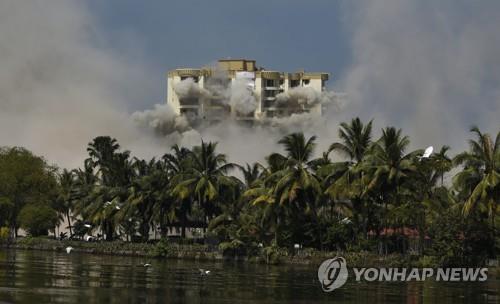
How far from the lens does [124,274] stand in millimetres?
53812

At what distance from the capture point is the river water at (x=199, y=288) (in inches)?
1462

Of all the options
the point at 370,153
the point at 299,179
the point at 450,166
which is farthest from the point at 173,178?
the point at 450,166

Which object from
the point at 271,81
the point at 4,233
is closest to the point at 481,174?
the point at 4,233

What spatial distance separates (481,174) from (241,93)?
88.5 meters

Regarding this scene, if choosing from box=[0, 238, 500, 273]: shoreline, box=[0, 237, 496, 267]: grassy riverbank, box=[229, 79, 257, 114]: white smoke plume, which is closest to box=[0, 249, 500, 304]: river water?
box=[0, 237, 496, 267]: grassy riverbank

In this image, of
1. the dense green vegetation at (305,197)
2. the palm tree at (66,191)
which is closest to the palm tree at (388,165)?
the dense green vegetation at (305,197)

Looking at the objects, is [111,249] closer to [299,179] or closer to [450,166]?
[299,179]

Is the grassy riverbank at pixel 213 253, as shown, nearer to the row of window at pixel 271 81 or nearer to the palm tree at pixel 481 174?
the palm tree at pixel 481 174

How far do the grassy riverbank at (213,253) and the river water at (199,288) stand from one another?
10972 millimetres

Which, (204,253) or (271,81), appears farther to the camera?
(271,81)

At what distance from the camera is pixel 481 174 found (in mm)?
62688

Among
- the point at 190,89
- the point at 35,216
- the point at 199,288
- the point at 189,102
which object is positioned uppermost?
the point at 190,89

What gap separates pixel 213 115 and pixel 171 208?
189 feet

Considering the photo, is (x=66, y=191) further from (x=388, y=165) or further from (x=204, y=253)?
(x=388, y=165)
